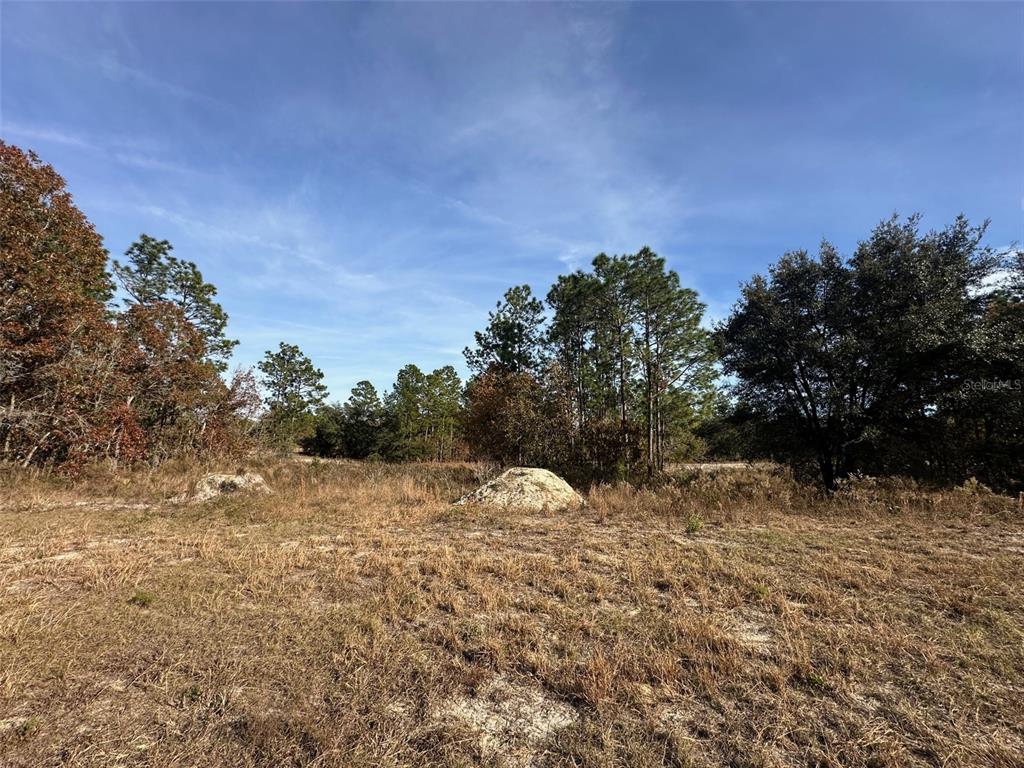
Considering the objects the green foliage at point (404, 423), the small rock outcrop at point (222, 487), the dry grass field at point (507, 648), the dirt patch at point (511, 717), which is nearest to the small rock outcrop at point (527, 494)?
the dry grass field at point (507, 648)

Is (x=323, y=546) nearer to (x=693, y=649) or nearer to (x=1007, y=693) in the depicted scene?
(x=693, y=649)

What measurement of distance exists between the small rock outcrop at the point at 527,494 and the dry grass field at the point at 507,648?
3152 mm

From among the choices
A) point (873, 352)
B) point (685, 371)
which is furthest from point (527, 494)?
point (685, 371)

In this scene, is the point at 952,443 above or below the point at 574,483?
above

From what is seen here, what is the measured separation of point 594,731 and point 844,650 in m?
2.54

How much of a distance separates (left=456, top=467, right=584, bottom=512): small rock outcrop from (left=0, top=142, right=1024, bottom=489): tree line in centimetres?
433

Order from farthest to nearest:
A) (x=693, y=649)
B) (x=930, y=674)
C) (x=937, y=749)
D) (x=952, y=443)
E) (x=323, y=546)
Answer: (x=952, y=443) < (x=323, y=546) < (x=693, y=649) < (x=930, y=674) < (x=937, y=749)

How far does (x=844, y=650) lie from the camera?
3.81m

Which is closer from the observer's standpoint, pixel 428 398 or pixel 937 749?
pixel 937 749

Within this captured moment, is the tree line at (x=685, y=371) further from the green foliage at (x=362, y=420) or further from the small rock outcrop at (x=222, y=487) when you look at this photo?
the green foliage at (x=362, y=420)

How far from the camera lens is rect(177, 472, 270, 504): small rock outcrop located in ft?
37.6

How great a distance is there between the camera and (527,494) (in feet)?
36.7

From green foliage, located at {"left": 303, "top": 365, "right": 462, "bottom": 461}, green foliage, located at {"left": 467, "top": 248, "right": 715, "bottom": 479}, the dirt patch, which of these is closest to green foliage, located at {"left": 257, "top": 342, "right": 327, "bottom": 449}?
green foliage, located at {"left": 303, "top": 365, "right": 462, "bottom": 461}

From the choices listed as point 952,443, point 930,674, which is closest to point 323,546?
point 930,674
